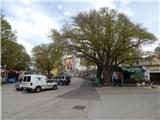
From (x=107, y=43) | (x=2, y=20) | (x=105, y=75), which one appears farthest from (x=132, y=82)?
(x=2, y=20)

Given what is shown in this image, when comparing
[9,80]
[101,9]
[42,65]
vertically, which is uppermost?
[101,9]

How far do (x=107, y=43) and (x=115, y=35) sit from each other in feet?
5.63

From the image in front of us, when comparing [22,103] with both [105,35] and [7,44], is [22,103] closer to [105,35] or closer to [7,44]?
[105,35]

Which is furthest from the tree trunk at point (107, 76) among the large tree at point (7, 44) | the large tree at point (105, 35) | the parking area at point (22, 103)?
the large tree at point (7, 44)

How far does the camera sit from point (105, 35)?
3662 cm

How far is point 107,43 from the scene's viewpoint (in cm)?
3744

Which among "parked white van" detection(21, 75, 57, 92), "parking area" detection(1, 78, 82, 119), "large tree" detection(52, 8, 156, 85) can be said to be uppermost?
"large tree" detection(52, 8, 156, 85)

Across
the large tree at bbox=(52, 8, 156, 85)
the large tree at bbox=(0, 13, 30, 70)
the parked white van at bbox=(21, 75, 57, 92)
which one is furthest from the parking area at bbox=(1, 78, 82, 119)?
the large tree at bbox=(0, 13, 30, 70)

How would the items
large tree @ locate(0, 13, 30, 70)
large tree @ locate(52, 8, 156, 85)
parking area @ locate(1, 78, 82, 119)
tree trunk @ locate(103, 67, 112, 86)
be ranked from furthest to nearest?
large tree @ locate(0, 13, 30, 70), tree trunk @ locate(103, 67, 112, 86), large tree @ locate(52, 8, 156, 85), parking area @ locate(1, 78, 82, 119)

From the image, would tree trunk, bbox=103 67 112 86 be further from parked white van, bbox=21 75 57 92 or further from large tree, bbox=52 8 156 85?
parked white van, bbox=21 75 57 92

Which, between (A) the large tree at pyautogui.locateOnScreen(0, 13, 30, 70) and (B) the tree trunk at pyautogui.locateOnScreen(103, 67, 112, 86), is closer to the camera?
(B) the tree trunk at pyautogui.locateOnScreen(103, 67, 112, 86)

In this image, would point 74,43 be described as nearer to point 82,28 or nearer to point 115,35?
point 82,28

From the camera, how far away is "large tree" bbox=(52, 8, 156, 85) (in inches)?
1409

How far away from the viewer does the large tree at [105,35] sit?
117 ft
